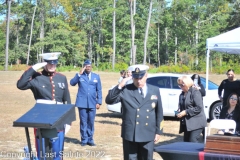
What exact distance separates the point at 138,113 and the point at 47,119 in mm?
1156

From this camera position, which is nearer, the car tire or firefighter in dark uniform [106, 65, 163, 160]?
firefighter in dark uniform [106, 65, 163, 160]

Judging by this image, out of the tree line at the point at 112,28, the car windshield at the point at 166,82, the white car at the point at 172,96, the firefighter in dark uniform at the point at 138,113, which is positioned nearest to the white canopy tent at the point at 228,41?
the white car at the point at 172,96

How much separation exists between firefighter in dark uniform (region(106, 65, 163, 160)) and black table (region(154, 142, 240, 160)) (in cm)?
32

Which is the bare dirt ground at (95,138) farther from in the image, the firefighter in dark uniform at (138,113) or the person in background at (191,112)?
the firefighter in dark uniform at (138,113)

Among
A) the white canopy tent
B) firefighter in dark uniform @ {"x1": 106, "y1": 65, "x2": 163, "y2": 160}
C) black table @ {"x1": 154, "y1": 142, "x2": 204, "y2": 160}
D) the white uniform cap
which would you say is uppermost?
the white canopy tent

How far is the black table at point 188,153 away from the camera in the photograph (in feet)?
14.6

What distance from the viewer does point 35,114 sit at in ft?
15.6

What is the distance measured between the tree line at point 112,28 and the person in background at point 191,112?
50887mm

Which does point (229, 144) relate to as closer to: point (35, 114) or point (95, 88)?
point (35, 114)

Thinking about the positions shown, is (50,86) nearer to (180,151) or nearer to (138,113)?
(138,113)

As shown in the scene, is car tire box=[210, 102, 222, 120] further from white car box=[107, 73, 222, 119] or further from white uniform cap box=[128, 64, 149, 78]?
white uniform cap box=[128, 64, 149, 78]

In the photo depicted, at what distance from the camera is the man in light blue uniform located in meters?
8.91

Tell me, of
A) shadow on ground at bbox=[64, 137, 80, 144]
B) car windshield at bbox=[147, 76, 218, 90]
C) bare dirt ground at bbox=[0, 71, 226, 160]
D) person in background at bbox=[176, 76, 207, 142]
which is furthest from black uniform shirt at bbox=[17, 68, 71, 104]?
car windshield at bbox=[147, 76, 218, 90]

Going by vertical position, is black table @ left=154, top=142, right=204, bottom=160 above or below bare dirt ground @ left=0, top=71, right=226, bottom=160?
above
